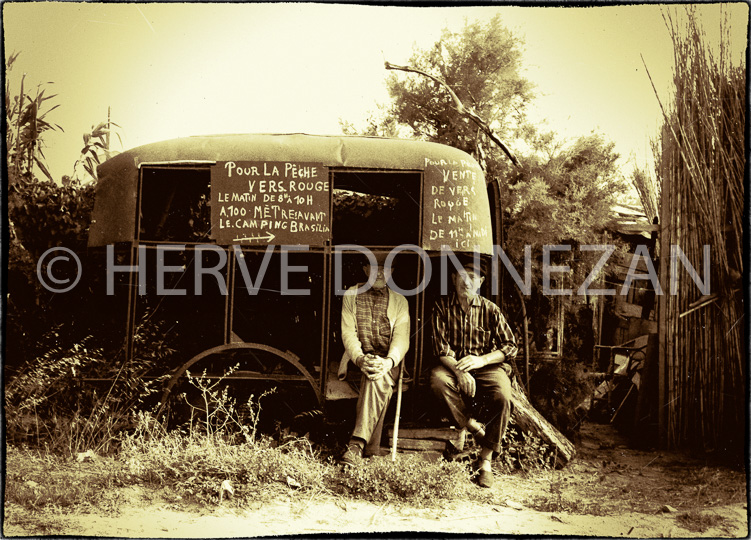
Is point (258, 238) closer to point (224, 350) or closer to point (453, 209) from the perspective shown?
point (224, 350)

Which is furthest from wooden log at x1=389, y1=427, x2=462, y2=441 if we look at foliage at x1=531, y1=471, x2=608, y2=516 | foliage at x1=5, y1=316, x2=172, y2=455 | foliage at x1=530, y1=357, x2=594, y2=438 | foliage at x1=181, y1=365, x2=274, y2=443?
foliage at x1=5, y1=316, x2=172, y2=455

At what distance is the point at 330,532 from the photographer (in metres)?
5.37

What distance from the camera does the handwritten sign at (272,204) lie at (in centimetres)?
654

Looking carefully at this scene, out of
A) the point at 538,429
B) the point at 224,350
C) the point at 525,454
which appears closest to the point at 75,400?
the point at 224,350

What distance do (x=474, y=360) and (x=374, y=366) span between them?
957mm

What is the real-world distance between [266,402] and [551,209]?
4729 millimetres

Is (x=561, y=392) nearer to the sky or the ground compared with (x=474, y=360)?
nearer to the ground

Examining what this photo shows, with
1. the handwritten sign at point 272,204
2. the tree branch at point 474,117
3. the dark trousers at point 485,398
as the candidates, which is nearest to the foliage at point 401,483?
the dark trousers at point 485,398

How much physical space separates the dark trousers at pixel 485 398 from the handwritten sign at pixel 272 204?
5.71ft

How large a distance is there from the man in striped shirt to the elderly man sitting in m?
0.38

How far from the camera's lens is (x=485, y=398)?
655cm

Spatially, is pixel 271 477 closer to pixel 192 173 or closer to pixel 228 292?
pixel 228 292

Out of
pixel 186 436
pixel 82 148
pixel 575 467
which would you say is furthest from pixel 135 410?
pixel 575 467

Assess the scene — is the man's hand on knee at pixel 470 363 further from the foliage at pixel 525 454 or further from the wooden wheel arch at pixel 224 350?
the wooden wheel arch at pixel 224 350
